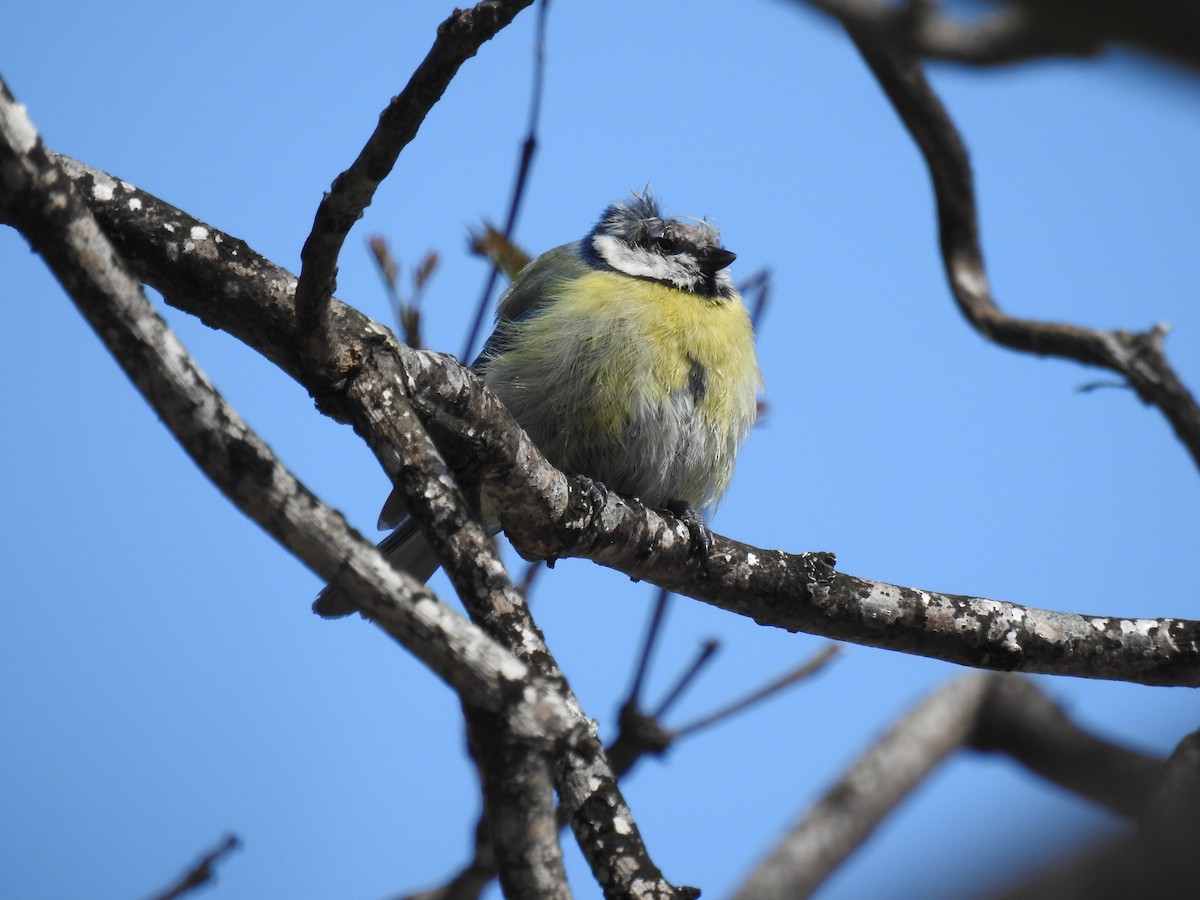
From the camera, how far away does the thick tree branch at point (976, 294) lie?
168 inches

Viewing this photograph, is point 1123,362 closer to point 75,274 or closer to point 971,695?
point 971,695

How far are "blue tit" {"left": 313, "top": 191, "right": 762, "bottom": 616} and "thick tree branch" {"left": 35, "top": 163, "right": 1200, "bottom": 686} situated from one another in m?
0.54

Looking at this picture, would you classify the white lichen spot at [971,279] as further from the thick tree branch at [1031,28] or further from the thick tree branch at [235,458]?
the thick tree branch at [1031,28]

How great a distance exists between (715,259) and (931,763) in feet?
7.65

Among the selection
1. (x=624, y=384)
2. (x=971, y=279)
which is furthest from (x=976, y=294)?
(x=624, y=384)

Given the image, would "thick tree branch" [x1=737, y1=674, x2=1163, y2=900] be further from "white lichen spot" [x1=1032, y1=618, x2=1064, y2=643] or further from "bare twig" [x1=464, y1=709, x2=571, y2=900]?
"bare twig" [x1=464, y1=709, x2=571, y2=900]

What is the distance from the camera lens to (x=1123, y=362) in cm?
436

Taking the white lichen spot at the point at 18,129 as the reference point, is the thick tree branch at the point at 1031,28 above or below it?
below

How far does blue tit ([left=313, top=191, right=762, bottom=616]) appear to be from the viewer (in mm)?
4164

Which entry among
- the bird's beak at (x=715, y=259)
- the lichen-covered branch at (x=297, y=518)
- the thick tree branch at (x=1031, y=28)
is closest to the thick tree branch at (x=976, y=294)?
the bird's beak at (x=715, y=259)

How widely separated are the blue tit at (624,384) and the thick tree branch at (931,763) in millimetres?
1154

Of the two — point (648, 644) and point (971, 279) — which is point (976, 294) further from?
point (648, 644)

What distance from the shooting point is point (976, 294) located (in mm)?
4875

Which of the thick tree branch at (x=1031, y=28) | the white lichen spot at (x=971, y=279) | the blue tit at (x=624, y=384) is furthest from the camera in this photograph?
the white lichen spot at (x=971, y=279)
